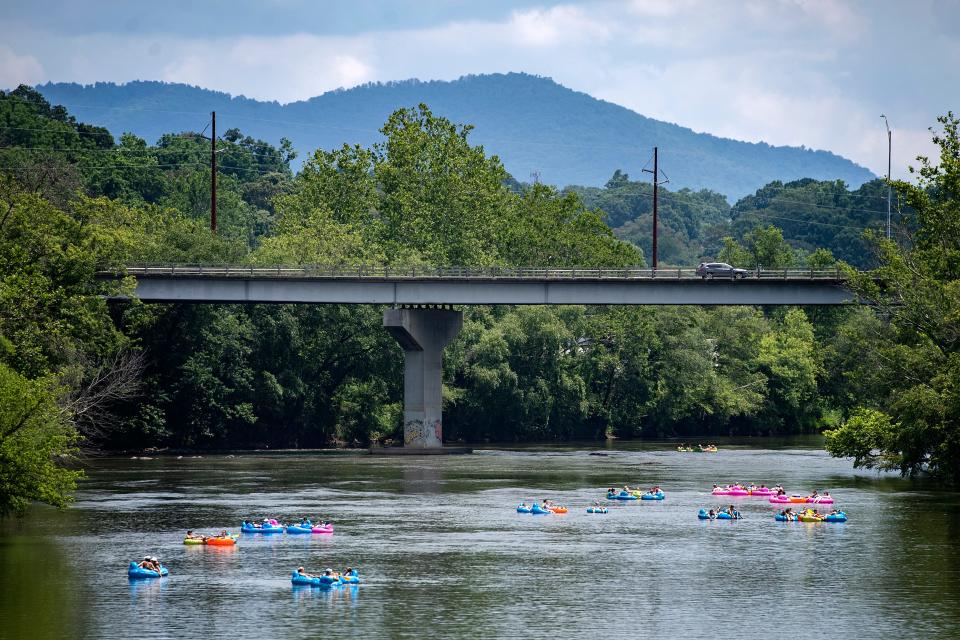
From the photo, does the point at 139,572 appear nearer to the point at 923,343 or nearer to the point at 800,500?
the point at 800,500

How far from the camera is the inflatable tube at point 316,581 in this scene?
173 ft

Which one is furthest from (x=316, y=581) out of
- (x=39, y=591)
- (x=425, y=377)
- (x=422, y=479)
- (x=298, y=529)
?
(x=425, y=377)

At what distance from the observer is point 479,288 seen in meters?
113

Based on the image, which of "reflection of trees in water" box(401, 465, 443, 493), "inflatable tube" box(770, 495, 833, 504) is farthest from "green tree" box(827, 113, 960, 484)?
"reflection of trees in water" box(401, 465, 443, 493)

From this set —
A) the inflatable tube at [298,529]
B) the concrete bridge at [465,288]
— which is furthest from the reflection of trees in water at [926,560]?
the concrete bridge at [465,288]

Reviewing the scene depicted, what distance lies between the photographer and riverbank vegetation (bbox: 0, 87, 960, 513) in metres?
83.2

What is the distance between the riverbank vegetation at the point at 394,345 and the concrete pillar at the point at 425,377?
10.5m

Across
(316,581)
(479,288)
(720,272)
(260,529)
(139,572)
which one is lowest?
(316,581)

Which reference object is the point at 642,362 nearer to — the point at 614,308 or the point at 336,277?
the point at 614,308

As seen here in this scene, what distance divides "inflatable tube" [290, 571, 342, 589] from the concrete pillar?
6566cm

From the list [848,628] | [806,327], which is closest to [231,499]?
[848,628]

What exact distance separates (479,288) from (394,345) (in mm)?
20051

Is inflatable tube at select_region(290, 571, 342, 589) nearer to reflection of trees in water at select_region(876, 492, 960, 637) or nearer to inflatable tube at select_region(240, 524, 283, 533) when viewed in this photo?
inflatable tube at select_region(240, 524, 283, 533)

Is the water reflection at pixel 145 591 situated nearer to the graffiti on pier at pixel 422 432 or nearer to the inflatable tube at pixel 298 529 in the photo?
the inflatable tube at pixel 298 529
